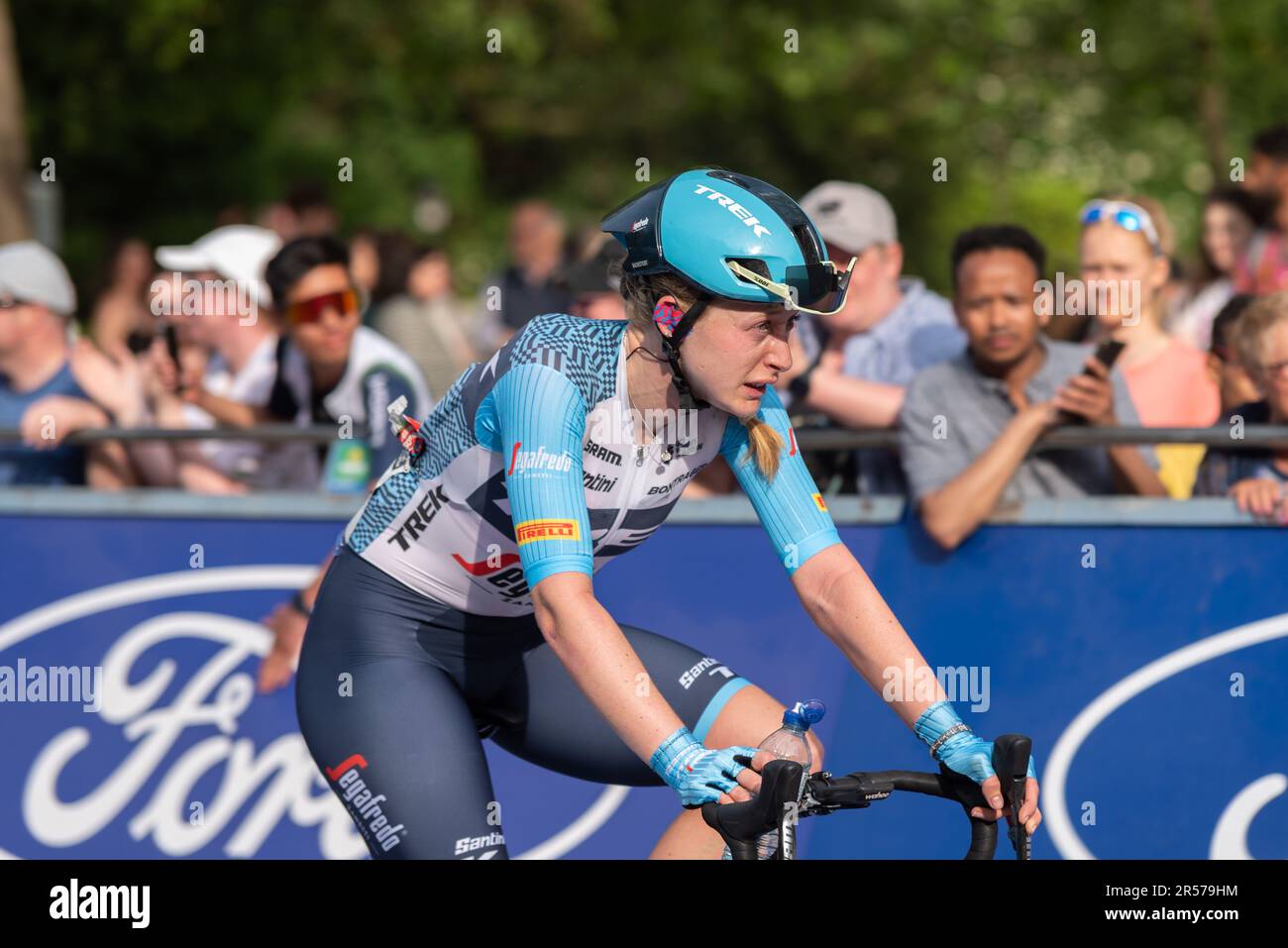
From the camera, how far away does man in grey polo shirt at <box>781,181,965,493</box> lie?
597cm

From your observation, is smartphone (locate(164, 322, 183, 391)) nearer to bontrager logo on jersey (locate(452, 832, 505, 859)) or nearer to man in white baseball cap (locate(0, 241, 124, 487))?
man in white baseball cap (locate(0, 241, 124, 487))

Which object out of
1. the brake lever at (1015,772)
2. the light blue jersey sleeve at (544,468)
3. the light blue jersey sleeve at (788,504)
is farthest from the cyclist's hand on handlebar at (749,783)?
the light blue jersey sleeve at (788,504)

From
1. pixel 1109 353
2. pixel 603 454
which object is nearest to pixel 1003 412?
pixel 1109 353

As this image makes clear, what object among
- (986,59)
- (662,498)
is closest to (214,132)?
(986,59)

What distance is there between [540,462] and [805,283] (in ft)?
2.12

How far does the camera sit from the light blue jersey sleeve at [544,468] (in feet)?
11.2

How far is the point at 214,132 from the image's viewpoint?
2006 centimetres

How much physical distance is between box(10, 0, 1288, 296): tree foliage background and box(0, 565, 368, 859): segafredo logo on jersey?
8322 mm

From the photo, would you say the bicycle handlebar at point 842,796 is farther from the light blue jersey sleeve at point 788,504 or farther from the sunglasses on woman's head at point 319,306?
the sunglasses on woman's head at point 319,306

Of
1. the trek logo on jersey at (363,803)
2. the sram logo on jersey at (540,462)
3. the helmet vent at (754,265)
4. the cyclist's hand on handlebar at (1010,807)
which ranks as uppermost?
the helmet vent at (754,265)

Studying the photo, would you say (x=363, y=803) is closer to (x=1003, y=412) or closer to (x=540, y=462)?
(x=540, y=462)

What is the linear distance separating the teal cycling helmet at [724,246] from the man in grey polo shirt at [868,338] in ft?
7.77

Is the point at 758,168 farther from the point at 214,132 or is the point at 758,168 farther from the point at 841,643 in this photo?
the point at 841,643

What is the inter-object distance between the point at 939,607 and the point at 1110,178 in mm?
13827
